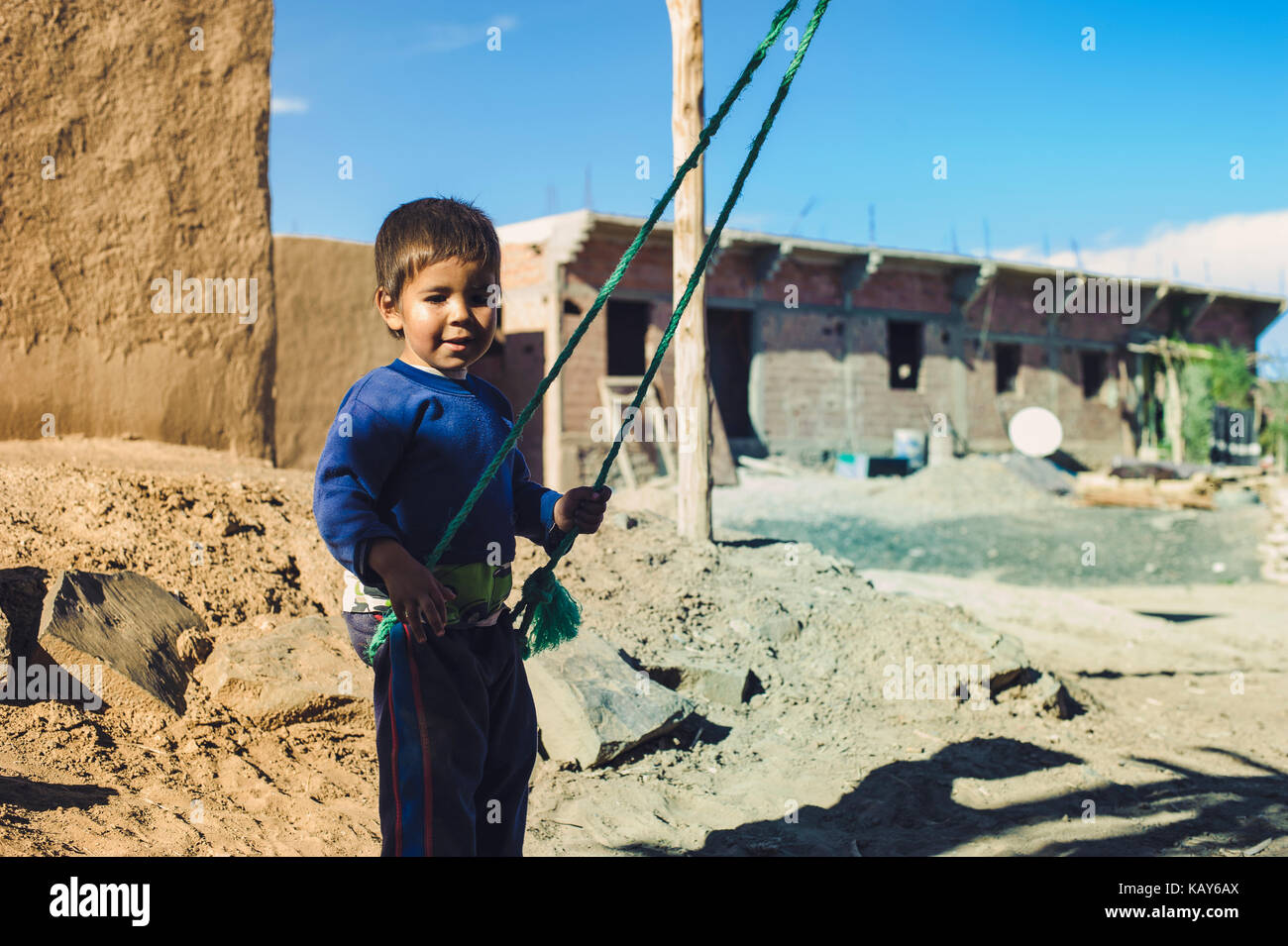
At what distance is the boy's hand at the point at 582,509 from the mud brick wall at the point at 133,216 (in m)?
3.48

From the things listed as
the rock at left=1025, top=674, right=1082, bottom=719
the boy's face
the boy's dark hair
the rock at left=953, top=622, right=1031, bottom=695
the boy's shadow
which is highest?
the boy's dark hair

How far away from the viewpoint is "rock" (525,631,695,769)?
370cm

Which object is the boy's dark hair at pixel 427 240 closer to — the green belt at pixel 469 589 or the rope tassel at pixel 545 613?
the green belt at pixel 469 589

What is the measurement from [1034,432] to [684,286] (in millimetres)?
14084

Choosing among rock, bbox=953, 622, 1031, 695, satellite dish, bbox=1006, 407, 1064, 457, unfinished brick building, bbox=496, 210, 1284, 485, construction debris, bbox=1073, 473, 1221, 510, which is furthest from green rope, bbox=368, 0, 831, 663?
satellite dish, bbox=1006, 407, 1064, 457

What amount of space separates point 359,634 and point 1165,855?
2.48 meters

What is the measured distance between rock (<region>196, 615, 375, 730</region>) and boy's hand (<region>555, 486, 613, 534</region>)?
1735mm

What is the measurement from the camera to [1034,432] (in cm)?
1833

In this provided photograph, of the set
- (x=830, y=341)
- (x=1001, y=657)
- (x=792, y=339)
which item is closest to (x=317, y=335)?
(x=1001, y=657)

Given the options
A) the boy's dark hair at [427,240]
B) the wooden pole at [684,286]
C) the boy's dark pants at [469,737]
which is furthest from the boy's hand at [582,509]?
the wooden pole at [684,286]

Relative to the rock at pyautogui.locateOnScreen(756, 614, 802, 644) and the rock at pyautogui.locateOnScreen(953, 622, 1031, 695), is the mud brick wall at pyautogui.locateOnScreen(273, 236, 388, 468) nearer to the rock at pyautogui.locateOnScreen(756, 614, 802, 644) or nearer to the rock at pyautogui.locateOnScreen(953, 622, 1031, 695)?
the rock at pyautogui.locateOnScreen(756, 614, 802, 644)

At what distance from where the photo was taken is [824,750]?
4180 millimetres

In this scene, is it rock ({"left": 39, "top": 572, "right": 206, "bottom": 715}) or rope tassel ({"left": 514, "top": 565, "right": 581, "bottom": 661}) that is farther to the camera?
rock ({"left": 39, "top": 572, "right": 206, "bottom": 715})
